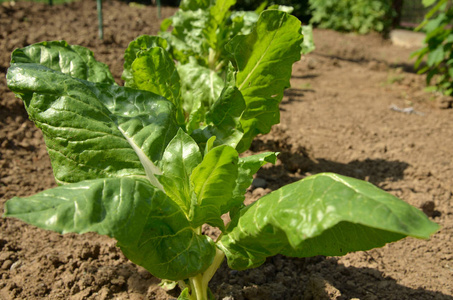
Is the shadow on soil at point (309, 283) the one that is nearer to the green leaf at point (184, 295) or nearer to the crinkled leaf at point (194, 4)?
the green leaf at point (184, 295)

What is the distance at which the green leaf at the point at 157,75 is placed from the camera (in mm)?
1826

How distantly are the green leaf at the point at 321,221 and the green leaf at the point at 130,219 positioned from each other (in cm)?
17

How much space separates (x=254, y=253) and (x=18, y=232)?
5.28 feet

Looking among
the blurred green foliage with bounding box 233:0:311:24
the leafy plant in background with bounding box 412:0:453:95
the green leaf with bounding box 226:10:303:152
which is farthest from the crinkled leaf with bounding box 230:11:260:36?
the blurred green foliage with bounding box 233:0:311:24

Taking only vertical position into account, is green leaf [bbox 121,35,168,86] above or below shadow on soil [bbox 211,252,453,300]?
above

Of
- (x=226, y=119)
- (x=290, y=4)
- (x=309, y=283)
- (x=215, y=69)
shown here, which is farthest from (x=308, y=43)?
(x=290, y=4)

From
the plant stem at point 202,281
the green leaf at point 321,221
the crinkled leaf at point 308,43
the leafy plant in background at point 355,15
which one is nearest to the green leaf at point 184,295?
the plant stem at point 202,281

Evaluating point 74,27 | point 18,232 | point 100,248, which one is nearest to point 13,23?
point 74,27

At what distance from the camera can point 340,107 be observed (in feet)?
16.3

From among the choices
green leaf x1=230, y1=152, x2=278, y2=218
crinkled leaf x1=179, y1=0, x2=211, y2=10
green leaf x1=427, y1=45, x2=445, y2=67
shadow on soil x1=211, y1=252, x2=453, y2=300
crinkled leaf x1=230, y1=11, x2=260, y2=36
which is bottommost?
shadow on soil x1=211, y1=252, x2=453, y2=300

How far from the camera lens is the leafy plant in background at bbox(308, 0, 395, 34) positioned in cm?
1066

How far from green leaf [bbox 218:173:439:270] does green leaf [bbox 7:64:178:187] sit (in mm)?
488

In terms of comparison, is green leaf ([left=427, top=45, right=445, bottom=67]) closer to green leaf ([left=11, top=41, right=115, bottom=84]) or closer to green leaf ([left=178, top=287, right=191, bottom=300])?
green leaf ([left=11, top=41, right=115, bottom=84])

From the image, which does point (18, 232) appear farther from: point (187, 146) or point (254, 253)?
point (254, 253)
